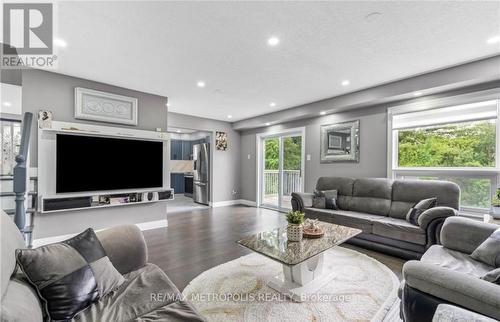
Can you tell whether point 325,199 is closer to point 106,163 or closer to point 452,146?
point 452,146

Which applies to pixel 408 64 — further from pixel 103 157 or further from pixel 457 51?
pixel 103 157

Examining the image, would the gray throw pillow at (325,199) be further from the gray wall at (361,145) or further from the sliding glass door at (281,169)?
the sliding glass door at (281,169)

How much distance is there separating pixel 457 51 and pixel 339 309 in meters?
3.17

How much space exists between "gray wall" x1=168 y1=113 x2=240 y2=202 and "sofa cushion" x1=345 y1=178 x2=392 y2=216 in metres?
3.97

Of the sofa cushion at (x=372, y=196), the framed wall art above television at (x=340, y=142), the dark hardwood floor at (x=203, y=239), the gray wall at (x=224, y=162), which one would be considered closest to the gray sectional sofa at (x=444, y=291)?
the dark hardwood floor at (x=203, y=239)

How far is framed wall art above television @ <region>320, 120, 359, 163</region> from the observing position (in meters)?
4.62

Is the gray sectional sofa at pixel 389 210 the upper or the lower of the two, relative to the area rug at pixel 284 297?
upper

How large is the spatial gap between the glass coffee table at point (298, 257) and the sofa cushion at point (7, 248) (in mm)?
1585

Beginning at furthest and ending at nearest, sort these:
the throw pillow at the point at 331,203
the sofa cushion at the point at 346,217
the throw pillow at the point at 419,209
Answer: the throw pillow at the point at 331,203
the sofa cushion at the point at 346,217
the throw pillow at the point at 419,209

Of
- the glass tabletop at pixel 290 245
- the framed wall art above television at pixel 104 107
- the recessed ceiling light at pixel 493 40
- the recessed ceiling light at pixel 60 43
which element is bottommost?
the glass tabletop at pixel 290 245

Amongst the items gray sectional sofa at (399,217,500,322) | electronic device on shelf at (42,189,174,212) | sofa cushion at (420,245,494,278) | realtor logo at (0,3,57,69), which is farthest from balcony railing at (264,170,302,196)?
realtor logo at (0,3,57,69)

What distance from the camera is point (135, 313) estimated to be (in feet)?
4.07

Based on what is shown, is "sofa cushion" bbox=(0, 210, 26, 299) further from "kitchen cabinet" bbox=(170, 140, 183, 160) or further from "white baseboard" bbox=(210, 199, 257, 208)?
"kitchen cabinet" bbox=(170, 140, 183, 160)

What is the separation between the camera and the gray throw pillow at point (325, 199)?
407 centimetres
